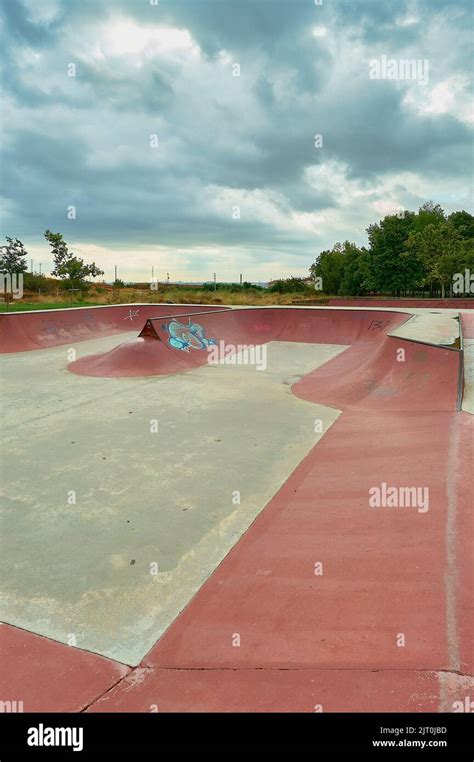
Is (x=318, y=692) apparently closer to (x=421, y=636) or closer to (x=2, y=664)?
(x=421, y=636)

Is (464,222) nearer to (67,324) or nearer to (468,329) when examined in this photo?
(468,329)

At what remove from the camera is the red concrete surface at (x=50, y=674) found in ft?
8.43

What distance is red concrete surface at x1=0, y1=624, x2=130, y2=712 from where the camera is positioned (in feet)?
8.43

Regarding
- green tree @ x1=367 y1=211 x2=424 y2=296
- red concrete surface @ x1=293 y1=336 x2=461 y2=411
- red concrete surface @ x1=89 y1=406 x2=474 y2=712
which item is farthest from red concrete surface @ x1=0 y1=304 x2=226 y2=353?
green tree @ x1=367 y1=211 x2=424 y2=296

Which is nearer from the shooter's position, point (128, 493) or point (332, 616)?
point (332, 616)

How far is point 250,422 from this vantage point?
8.30m

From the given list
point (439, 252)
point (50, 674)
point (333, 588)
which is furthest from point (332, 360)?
point (439, 252)

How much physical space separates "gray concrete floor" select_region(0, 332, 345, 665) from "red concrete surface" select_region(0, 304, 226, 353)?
7560mm

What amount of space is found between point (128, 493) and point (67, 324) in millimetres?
17226

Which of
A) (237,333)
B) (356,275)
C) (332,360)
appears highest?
(356,275)

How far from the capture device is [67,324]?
20.7 meters

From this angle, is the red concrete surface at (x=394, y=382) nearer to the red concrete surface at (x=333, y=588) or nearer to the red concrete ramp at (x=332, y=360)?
the red concrete ramp at (x=332, y=360)
